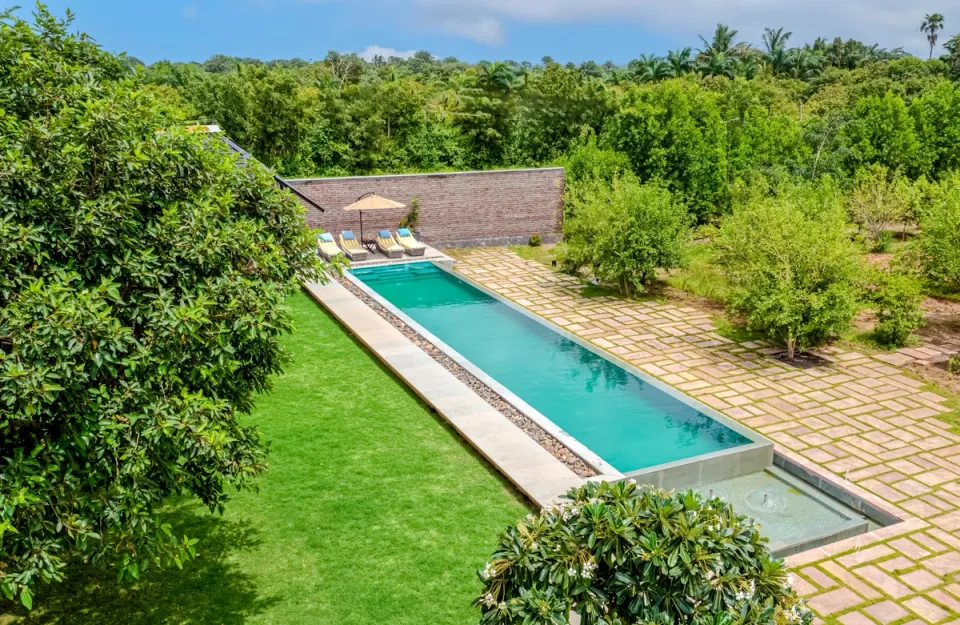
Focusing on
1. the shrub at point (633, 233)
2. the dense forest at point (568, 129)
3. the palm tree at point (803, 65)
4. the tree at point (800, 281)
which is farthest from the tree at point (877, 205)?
the palm tree at point (803, 65)

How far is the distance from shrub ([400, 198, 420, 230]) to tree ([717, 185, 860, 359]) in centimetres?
1176

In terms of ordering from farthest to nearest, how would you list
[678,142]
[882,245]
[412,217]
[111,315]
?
1. [678,142]
2. [412,217]
3. [882,245]
4. [111,315]

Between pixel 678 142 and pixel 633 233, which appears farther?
pixel 678 142

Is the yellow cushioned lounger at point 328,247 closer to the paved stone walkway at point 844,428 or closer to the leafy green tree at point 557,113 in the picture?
the paved stone walkway at point 844,428

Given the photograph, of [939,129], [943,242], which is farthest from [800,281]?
[939,129]

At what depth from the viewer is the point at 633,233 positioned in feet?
58.5

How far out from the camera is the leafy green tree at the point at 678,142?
26531 mm

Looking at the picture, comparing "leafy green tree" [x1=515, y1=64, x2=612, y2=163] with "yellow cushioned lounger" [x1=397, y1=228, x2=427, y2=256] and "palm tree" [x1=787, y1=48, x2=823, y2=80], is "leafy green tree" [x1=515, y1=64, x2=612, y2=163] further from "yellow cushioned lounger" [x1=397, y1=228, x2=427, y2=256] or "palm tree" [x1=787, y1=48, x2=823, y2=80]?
"palm tree" [x1=787, y1=48, x2=823, y2=80]

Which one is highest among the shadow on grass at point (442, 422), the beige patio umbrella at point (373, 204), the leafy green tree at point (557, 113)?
the leafy green tree at point (557, 113)

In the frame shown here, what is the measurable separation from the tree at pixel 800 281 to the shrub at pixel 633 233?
2.87 m

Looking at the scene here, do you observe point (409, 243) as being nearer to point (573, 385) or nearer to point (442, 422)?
point (573, 385)

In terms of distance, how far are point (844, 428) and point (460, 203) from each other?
1560 centimetres

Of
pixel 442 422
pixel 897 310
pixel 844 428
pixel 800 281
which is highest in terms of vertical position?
pixel 800 281

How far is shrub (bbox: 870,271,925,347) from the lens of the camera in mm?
14891
